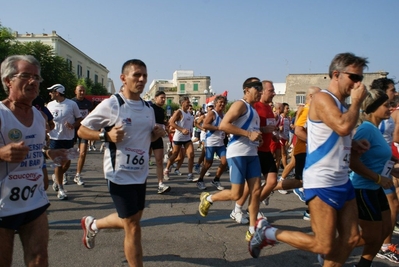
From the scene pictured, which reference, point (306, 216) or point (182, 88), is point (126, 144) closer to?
point (306, 216)

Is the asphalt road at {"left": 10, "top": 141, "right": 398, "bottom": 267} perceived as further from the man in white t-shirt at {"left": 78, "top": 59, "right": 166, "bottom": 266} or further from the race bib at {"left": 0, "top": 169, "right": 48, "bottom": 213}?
the race bib at {"left": 0, "top": 169, "right": 48, "bottom": 213}

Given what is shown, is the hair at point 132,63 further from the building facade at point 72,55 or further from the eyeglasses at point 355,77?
the building facade at point 72,55

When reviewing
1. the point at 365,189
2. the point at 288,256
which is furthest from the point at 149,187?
the point at 365,189

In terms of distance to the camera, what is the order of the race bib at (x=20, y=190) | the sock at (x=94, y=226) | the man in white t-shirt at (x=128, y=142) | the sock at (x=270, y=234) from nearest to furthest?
the race bib at (x=20, y=190) < the man in white t-shirt at (x=128, y=142) < the sock at (x=270, y=234) < the sock at (x=94, y=226)

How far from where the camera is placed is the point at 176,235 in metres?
4.59

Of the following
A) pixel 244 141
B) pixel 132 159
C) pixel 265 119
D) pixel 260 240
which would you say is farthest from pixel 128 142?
pixel 265 119

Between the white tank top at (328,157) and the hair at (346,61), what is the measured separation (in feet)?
0.80

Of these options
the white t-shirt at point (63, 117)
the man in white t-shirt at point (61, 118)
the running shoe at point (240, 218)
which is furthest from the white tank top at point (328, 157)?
the white t-shirt at point (63, 117)

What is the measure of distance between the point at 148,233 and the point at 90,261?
3.50ft

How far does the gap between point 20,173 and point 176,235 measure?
2.56 m

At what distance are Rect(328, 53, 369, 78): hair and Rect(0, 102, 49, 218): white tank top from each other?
2486 millimetres

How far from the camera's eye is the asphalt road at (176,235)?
377 cm

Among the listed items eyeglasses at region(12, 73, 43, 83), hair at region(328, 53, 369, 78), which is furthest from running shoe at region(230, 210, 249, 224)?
eyeglasses at region(12, 73, 43, 83)

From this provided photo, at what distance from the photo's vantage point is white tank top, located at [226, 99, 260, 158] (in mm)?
4699
